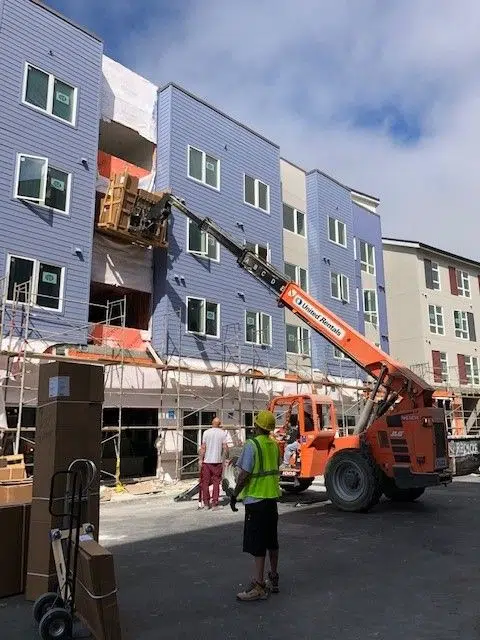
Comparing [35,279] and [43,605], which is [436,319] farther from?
[43,605]

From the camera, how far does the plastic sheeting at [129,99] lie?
63.9ft

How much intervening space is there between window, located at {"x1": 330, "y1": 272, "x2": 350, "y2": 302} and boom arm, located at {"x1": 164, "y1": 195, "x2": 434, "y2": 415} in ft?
41.6

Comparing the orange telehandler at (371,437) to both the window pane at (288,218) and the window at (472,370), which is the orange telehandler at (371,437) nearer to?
the window pane at (288,218)

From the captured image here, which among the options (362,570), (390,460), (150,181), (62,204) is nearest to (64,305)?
(62,204)

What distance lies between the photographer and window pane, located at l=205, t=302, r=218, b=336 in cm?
2041

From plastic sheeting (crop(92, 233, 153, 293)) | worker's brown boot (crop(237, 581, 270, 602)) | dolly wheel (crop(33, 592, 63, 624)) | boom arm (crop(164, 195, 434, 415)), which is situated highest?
plastic sheeting (crop(92, 233, 153, 293))

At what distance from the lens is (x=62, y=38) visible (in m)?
17.9

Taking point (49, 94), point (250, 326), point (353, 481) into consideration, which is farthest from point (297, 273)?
point (353, 481)

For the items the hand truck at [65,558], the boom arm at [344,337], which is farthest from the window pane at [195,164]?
the hand truck at [65,558]

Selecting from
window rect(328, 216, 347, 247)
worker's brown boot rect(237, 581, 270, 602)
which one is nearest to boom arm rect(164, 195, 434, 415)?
worker's brown boot rect(237, 581, 270, 602)

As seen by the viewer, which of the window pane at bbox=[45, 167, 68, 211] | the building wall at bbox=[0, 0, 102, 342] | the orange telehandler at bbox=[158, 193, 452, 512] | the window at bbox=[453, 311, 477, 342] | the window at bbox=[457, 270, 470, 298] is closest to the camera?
the orange telehandler at bbox=[158, 193, 452, 512]

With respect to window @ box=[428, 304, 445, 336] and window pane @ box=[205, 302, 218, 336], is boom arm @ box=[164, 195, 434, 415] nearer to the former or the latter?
window pane @ box=[205, 302, 218, 336]

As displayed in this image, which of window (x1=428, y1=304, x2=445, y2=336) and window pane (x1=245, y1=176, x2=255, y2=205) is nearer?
window pane (x1=245, y1=176, x2=255, y2=205)

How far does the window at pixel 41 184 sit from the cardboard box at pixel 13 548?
1202 cm
